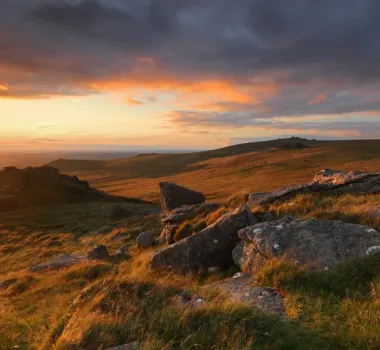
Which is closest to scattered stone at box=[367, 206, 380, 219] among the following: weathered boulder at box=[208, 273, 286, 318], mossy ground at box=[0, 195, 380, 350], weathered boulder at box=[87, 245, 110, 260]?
mossy ground at box=[0, 195, 380, 350]

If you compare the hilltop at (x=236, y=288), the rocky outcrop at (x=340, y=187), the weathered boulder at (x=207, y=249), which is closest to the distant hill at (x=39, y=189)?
the hilltop at (x=236, y=288)

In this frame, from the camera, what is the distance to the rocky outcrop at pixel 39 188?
55.9 meters

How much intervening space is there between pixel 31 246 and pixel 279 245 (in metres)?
30.1

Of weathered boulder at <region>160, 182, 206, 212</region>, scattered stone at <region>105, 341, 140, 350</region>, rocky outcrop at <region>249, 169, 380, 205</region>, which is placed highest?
rocky outcrop at <region>249, 169, 380, 205</region>

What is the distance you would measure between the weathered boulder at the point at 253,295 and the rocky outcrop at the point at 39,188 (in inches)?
2087

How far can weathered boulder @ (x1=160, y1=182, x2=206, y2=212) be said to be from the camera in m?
25.6

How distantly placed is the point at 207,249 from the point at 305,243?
3423 millimetres

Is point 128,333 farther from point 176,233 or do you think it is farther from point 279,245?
point 176,233

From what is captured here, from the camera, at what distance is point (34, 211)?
5172 centimetres

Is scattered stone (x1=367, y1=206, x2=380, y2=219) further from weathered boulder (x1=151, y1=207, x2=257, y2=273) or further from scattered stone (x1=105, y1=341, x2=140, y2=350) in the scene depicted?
scattered stone (x1=105, y1=341, x2=140, y2=350)

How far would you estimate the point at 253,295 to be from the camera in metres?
7.31

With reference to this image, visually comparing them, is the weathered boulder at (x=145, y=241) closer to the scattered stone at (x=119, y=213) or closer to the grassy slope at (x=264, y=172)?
the scattered stone at (x=119, y=213)

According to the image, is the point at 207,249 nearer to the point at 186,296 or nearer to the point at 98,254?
the point at 186,296

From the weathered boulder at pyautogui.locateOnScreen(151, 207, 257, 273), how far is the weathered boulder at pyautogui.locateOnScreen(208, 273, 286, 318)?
196 centimetres
